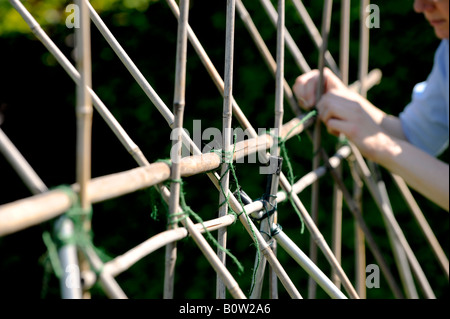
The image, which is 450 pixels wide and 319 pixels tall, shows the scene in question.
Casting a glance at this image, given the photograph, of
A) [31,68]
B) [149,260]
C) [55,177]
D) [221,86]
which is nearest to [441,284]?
[149,260]

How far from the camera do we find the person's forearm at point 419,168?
143 centimetres

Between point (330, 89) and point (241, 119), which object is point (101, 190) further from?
point (330, 89)

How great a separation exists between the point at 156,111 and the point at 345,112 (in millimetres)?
1276

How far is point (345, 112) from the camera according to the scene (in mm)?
1648

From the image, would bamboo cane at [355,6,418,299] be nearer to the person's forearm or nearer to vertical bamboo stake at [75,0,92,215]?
the person's forearm

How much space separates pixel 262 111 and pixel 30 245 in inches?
53.5

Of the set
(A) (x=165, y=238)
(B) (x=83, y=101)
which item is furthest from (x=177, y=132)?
(B) (x=83, y=101)

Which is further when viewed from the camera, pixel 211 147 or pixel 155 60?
pixel 155 60

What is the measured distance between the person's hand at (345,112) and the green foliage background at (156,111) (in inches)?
24.4

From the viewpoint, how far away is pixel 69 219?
2.63ft

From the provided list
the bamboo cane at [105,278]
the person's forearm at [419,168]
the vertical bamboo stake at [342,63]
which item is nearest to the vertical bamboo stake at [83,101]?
the bamboo cane at [105,278]

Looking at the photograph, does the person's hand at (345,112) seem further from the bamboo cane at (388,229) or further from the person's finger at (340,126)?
the bamboo cane at (388,229)
